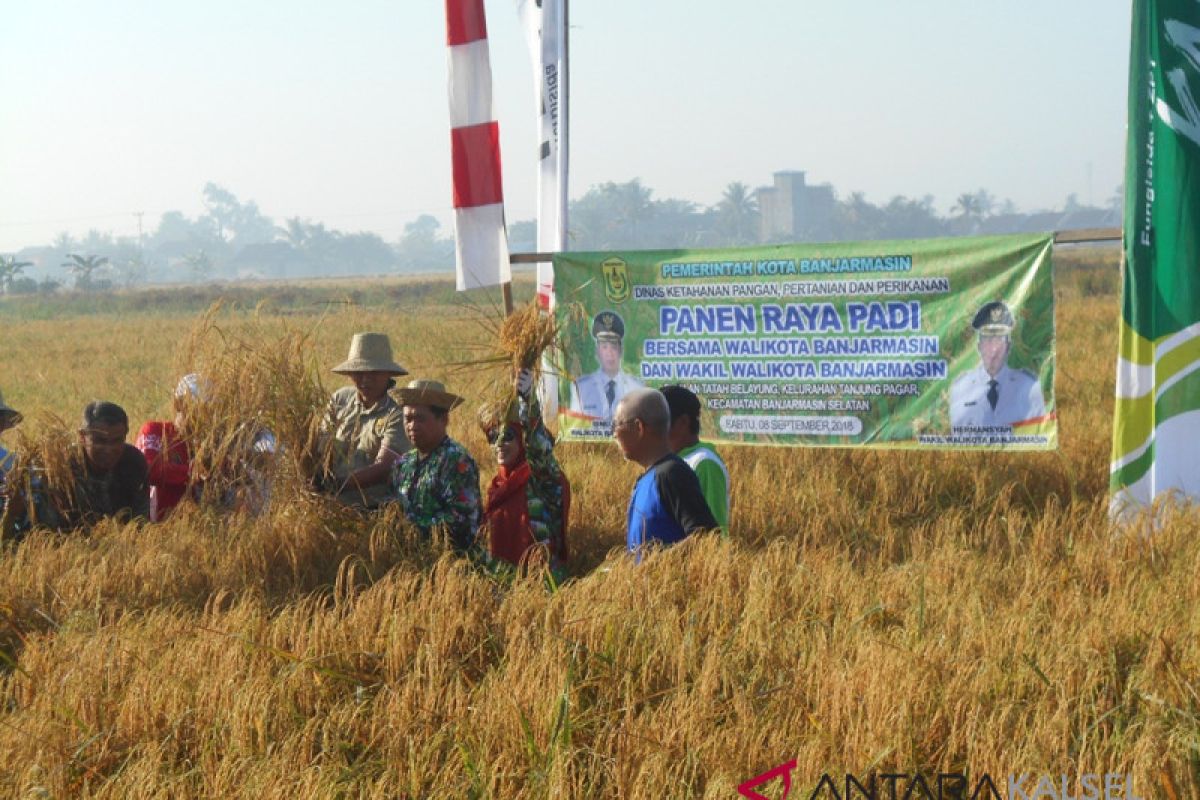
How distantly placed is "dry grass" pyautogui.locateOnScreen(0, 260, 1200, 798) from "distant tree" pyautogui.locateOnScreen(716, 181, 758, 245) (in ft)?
545

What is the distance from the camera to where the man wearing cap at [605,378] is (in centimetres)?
858

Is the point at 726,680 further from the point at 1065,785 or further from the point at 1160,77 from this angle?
the point at 1160,77

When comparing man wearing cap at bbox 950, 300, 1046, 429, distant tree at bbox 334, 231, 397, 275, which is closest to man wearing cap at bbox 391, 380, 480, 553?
man wearing cap at bbox 950, 300, 1046, 429

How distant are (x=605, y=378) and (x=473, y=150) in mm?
1870

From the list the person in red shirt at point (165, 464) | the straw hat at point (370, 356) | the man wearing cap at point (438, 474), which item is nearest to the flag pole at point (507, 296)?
the straw hat at point (370, 356)

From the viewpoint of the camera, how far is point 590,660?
4.83m

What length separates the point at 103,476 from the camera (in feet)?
23.4

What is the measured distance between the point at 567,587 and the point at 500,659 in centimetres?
79

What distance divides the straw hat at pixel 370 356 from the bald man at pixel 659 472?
7.11 feet

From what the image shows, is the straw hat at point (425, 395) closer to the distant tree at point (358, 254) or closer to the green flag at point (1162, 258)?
the green flag at point (1162, 258)

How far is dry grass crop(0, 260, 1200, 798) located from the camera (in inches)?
160

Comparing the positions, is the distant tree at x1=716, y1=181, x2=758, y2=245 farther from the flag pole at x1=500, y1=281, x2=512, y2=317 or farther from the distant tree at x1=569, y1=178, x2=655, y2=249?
the flag pole at x1=500, y1=281, x2=512, y2=317

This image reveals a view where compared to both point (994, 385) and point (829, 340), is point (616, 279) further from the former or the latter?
point (994, 385)

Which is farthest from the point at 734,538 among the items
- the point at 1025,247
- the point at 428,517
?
the point at 1025,247
